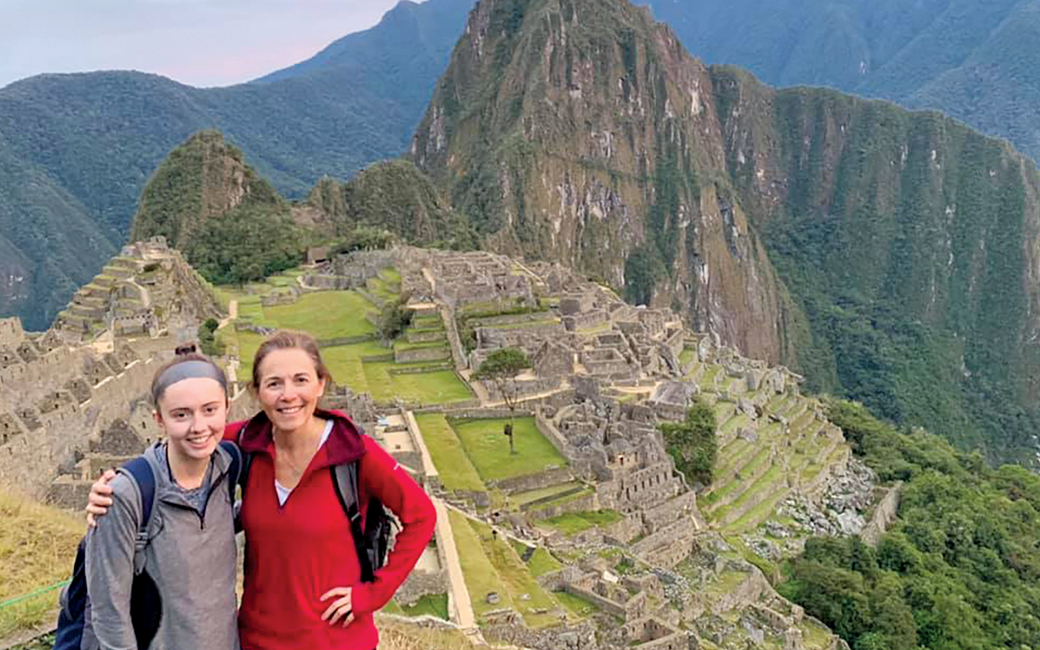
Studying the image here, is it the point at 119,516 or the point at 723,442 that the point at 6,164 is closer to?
the point at 723,442

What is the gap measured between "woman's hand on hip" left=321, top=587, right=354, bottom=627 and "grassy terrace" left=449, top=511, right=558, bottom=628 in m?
10.7

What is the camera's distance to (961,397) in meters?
118

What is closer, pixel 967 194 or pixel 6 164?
pixel 6 164

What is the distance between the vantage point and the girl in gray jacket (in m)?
4.71

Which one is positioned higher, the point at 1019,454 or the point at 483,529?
the point at 483,529

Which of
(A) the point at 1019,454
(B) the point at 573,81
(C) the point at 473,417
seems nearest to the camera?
(C) the point at 473,417

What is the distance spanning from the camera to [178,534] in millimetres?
4867

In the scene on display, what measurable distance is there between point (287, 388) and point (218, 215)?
74.7 meters

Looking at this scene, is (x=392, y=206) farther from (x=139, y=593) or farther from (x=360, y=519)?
(x=139, y=593)

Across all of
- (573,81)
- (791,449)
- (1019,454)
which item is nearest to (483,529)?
(791,449)

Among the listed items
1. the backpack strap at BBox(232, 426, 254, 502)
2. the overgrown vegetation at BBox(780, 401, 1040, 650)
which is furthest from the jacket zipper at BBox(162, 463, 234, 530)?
the overgrown vegetation at BBox(780, 401, 1040, 650)

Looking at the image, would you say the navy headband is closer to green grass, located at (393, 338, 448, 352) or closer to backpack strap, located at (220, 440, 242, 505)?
backpack strap, located at (220, 440, 242, 505)

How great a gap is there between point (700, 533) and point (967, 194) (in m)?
163

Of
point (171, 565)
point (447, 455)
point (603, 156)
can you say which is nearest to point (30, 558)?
point (171, 565)
